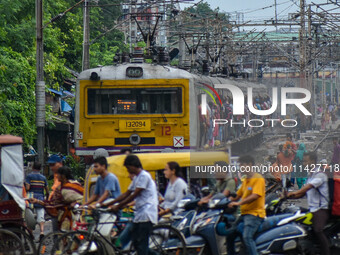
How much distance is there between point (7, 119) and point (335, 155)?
1087cm

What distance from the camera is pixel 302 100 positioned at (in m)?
14.3

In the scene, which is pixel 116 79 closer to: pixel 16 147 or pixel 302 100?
pixel 302 100

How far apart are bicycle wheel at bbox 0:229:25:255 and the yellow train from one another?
9343mm

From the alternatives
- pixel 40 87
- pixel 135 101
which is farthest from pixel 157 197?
pixel 40 87

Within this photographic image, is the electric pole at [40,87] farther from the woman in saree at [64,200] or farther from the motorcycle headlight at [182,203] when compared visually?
the motorcycle headlight at [182,203]

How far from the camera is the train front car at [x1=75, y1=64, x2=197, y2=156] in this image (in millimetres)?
19844

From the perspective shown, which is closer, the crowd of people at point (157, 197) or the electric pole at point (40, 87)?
the crowd of people at point (157, 197)

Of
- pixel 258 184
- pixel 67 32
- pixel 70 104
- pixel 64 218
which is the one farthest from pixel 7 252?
pixel 67 32

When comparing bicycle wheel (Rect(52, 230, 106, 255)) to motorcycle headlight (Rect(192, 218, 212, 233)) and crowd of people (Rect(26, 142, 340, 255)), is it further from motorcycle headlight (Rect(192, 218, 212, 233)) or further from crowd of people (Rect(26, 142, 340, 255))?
motorcycle headlight (Rect(192, 218, 212, 233))

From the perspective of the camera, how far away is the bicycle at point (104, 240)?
10.0 m

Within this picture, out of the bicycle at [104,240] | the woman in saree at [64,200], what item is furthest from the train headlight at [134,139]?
the bicycle at [104,240]

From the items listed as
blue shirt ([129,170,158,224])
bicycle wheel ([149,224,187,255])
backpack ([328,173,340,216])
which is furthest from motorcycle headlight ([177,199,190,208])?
backpack ([328,173,340,216])

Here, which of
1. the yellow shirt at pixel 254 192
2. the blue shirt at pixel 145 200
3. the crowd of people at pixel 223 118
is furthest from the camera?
the crowd of people at pixel 223 118

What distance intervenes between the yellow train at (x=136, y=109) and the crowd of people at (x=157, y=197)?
775 cm
